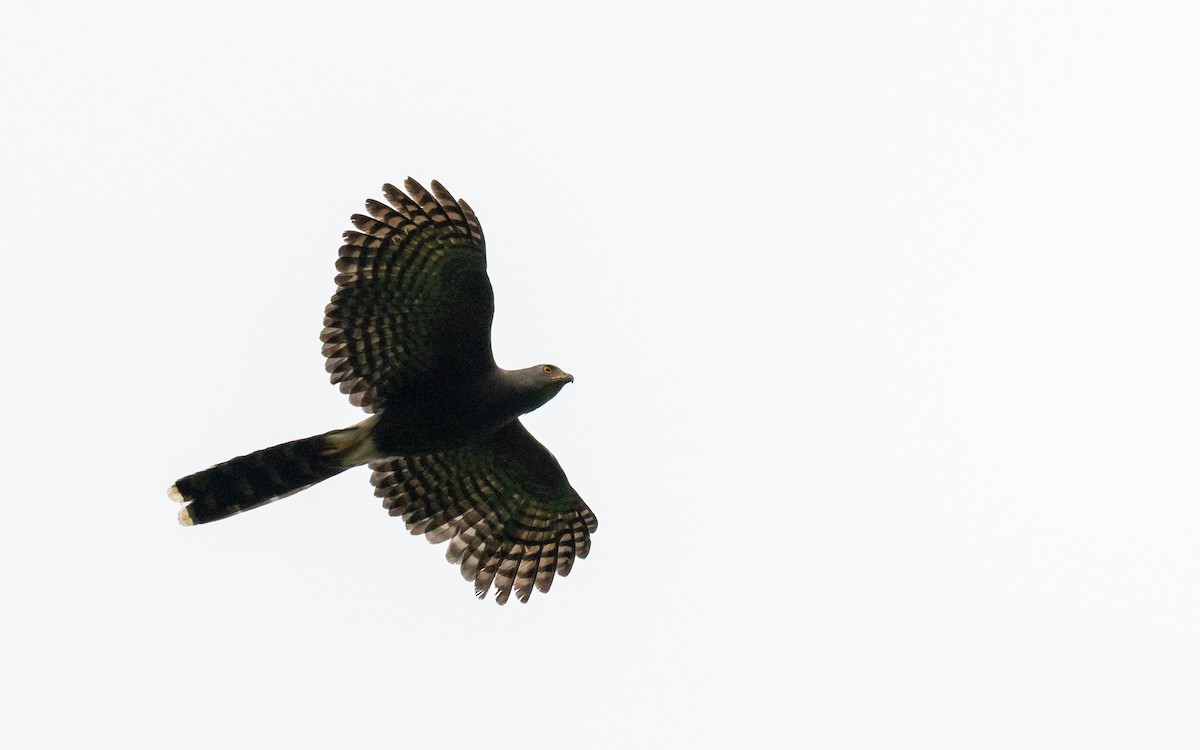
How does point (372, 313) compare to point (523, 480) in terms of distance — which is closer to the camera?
point (372, 313)

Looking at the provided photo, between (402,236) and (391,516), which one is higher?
(402,236)

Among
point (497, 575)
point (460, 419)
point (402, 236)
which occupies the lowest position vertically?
point (497, 575)

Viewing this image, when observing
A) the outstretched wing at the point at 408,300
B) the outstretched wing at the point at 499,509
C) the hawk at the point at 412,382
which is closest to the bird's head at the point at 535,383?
the hawk at the point at 412,382

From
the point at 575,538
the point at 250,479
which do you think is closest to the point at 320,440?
the point at 250,479

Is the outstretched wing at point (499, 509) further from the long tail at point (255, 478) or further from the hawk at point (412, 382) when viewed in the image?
the long tail at point (255, 478)

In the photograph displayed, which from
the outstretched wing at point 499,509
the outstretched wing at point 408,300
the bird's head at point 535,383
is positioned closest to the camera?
the outstretched wing at point 408,300

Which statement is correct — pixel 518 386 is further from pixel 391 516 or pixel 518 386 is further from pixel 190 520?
pixel 190 520

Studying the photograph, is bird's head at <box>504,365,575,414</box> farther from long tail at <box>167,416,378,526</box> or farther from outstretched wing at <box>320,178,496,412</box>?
long tail at <box>167,416,378,526</box>

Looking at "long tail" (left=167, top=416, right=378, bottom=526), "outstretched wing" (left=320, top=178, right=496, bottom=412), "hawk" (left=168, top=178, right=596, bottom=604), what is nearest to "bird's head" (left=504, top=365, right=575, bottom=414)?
"hawk" (left=168, top=178, right=596, bottom=604)

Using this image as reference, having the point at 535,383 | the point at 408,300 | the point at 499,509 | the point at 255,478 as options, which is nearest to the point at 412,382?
the point at 408,300
